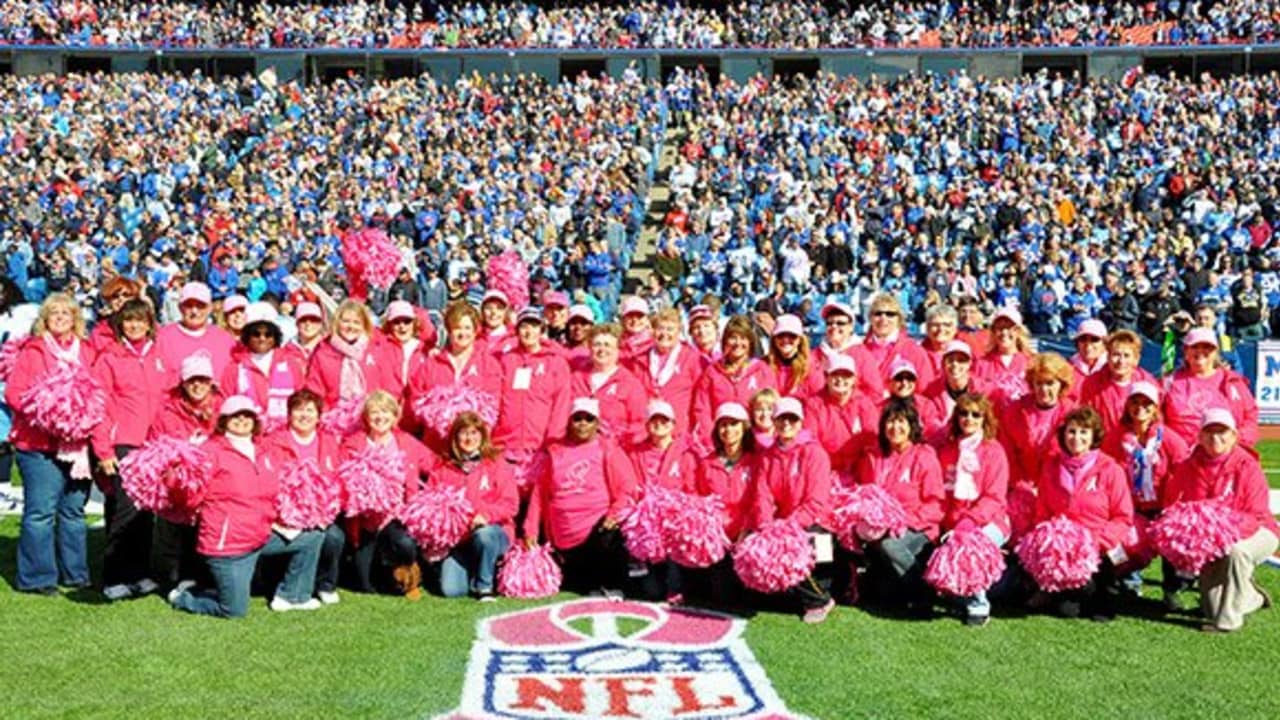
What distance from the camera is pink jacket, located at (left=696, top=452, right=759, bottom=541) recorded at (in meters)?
7.95

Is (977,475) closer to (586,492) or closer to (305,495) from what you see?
(586,492)

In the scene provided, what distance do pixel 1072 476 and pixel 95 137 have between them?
24810 millimetres

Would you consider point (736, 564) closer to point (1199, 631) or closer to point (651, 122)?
point (1199, 631)

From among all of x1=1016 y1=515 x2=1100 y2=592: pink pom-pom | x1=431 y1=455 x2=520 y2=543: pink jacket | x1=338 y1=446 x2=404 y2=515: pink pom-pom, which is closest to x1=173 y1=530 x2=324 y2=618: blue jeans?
x1=338 y1=446 x2=404 y2=515: pink pom-pom

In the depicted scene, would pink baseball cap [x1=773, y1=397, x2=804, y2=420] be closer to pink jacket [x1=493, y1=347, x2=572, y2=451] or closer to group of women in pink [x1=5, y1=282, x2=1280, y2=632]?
group of women in pink [x1=5, y1=282, x2=1280, y2=632]

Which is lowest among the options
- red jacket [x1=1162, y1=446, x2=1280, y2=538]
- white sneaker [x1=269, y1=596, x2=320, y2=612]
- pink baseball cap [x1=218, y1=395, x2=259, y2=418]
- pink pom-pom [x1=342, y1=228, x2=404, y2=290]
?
white sneaker [x1=269, y1=596, x2=320, y2=612]

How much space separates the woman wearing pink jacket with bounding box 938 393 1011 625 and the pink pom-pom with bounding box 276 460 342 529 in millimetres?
2943

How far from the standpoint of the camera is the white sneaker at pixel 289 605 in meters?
7.86

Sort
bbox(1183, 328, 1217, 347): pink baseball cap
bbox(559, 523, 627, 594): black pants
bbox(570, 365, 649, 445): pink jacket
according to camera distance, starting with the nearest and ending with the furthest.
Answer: bbox(559, 523, 627, 594): black pants → bbox(1183, 328, 1217, 347): pink baseball cap → bbox(570, 365, 649, 445): pink jacket

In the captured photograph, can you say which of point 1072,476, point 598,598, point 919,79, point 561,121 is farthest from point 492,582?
point 919,79

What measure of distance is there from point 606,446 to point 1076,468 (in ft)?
7.51

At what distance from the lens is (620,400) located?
8.62 meters

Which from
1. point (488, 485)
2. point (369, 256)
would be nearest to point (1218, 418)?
point (488, 485)

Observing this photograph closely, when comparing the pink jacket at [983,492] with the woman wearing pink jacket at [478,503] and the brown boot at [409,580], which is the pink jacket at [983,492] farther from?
the brown boot at [409,580]
